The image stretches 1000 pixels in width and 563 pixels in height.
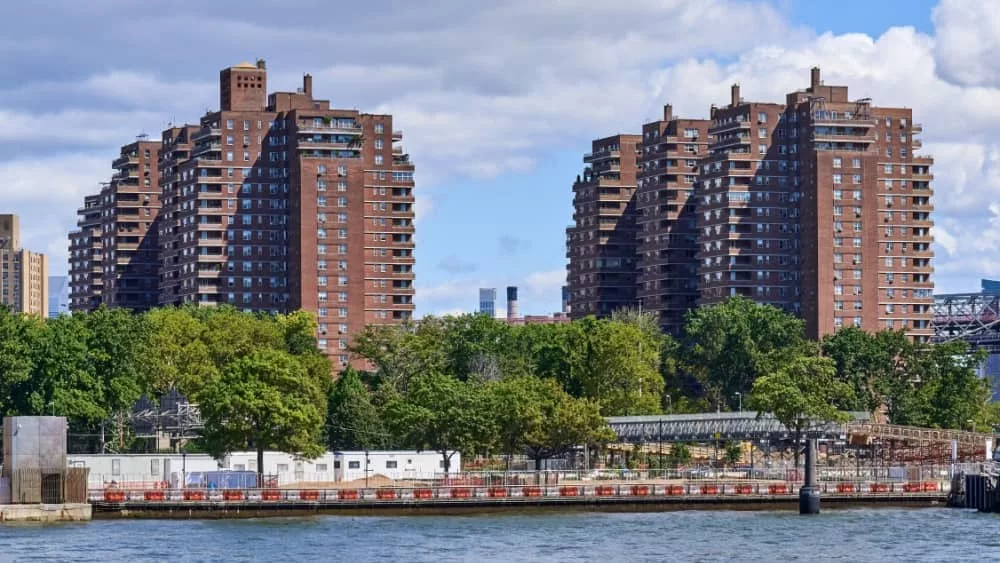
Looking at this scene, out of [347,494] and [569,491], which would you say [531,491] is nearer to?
[569,491]

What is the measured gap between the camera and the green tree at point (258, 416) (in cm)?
19162

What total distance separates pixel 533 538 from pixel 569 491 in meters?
30.5

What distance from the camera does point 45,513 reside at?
167500 mm

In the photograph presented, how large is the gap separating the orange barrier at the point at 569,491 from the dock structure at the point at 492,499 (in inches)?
3.5

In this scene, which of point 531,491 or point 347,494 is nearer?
point 347,494

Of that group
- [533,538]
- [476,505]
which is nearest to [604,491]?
[476,505]

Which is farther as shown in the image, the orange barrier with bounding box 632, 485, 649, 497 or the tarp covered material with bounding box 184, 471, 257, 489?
the tarp covered material with bounding box 184, 471, 257, 489

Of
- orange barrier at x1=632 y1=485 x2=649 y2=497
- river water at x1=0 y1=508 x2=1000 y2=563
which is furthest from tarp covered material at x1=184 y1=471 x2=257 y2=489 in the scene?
orange barrier at x1=632 y1=485 x2=649 y2=497

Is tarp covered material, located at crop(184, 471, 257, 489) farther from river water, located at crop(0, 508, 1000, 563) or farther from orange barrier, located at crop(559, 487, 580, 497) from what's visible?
orange barrier, located at crop(559, 487, 580, 497)

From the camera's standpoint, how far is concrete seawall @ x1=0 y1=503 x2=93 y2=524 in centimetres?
16600

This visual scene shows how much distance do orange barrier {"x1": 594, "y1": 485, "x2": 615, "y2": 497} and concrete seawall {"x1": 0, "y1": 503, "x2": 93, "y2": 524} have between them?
45505 millimetres

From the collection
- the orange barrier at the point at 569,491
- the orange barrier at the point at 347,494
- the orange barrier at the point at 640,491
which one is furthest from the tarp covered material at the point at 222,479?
the orange barrier at the point at 640,491

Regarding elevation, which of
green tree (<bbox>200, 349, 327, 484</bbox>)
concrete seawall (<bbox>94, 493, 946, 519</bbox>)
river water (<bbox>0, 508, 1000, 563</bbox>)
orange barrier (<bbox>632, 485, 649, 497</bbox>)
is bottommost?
river water (<bbox>0, 508, 1000, 563</bbox>)

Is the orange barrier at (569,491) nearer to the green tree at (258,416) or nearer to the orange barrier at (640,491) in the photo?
the orange barrier at (640,491)
